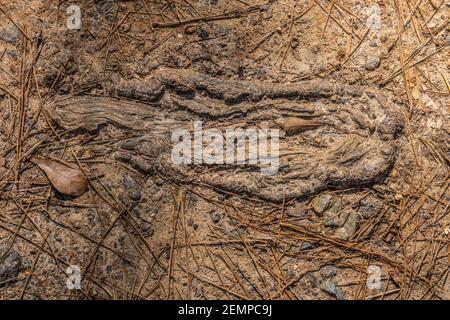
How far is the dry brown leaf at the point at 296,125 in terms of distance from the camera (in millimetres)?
2574

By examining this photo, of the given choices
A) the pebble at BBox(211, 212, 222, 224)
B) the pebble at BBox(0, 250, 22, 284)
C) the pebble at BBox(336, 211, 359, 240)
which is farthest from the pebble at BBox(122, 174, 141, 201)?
the pebble at BBox(336, 211, 359, 240)

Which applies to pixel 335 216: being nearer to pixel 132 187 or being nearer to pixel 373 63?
pixel 373 63

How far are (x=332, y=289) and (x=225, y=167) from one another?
0.82m

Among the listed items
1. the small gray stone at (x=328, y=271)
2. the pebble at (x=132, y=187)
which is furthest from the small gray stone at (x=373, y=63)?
the pebble at (x=132, y=187)

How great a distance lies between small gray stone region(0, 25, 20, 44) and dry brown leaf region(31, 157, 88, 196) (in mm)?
645

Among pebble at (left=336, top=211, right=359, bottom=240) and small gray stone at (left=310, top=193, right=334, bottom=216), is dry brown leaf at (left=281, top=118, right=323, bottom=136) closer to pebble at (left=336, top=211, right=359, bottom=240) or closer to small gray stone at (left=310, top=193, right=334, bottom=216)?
small gray stone at (left=310, top=193, right=334, bottom=216)

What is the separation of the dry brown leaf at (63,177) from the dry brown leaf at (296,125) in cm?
107

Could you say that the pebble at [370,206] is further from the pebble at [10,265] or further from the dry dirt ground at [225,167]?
the pebble at [10,265]

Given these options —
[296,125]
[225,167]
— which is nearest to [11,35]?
[225,167]

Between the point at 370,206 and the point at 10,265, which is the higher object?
the point at 370,206

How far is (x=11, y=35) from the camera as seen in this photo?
261cm
